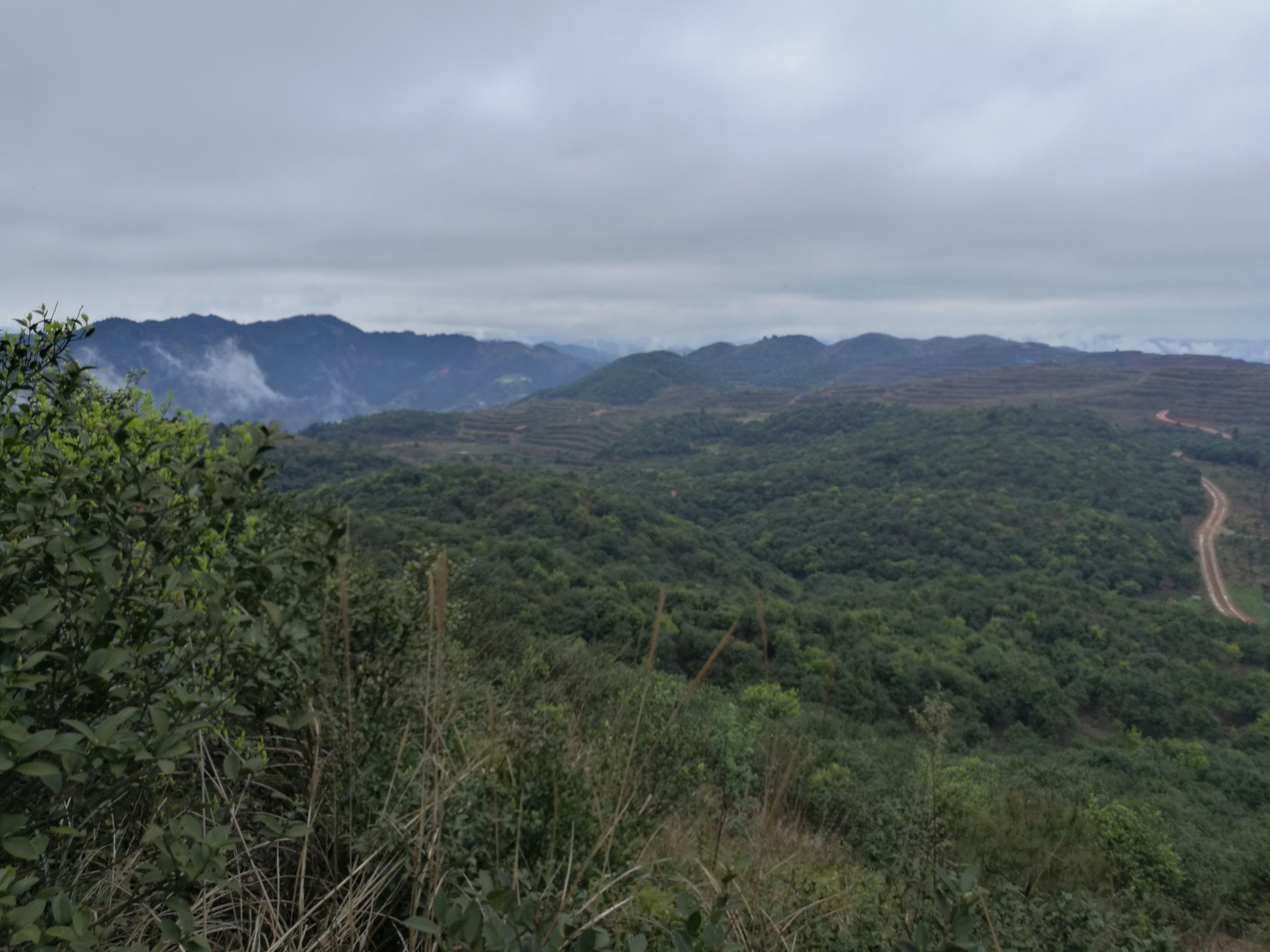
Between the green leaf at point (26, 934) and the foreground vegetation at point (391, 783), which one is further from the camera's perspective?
the foreground vegetation at point (391, 783)

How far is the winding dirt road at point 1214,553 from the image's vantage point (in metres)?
50.9

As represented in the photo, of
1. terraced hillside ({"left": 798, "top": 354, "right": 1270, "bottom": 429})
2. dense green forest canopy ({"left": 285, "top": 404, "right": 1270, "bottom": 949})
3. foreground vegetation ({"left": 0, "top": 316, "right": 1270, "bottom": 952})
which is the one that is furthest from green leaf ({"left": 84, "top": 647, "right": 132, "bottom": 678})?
terraced hillside ({"left": 798, "top": 354, "right": 1270, "bottom": 429})

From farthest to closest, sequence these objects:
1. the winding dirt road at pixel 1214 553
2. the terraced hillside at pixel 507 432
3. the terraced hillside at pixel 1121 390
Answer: the terraced hillside at pixel 1121 390, the terraced hillside at pixel 507 432, the winding dirt road at pixel 1214 553

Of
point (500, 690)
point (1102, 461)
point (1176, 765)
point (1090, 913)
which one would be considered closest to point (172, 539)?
point (500, 690)

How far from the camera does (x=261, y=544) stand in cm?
407

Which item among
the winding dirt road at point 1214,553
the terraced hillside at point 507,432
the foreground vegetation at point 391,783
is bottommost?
the winding dirt road at point 1214,553

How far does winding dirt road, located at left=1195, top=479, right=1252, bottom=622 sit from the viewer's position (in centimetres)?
5094

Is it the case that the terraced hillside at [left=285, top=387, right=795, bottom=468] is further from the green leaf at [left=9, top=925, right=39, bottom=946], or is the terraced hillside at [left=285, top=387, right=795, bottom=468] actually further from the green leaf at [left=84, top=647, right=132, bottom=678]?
the green leaf at [left=9, top=925, right=39, bottom=946]

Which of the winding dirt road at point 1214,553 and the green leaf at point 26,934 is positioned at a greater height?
the green leaf at point 26,934

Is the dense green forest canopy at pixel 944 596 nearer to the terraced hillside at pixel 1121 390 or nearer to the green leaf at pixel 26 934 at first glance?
the green leaf at pixel 26 934

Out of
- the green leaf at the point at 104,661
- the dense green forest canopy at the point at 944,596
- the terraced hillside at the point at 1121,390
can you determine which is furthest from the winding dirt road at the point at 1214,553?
the green leaf at the point at 104,661

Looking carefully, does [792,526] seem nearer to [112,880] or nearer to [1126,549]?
[1126,549]

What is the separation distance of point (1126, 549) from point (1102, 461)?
33.3m

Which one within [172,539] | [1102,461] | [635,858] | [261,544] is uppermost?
[172,539]
